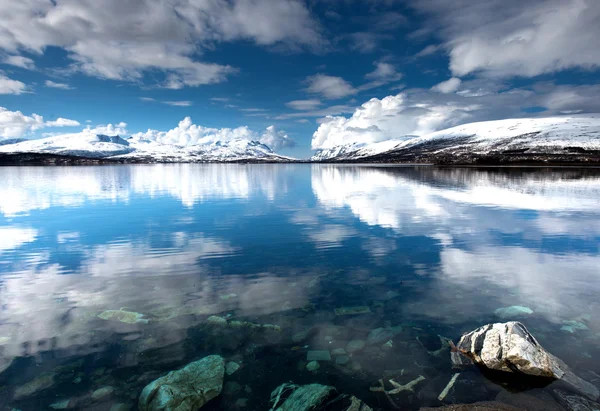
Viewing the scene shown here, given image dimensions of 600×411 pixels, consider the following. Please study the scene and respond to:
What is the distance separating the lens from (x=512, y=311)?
1219 cm

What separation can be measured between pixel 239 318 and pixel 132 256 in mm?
11334

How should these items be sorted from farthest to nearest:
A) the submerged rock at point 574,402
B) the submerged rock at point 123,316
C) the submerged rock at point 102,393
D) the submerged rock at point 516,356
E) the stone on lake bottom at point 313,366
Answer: the submerged rock at point 123,316, the stone on lake bottom at point 313,366, the submerged rock at point 516,356, the submerged rock at point 102,393, the submerged rock at point 574,402

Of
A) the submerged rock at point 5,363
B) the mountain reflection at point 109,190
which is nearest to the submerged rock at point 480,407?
the submerged rock at point 5,363

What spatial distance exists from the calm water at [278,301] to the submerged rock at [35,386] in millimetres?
32

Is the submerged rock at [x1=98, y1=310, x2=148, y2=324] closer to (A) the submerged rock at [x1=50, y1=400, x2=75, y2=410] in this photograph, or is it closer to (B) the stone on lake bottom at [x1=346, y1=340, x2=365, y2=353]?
(A) the submerged rock at [x1=50, y1=400, x2=75, y2=410]

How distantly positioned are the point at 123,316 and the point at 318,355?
752cm

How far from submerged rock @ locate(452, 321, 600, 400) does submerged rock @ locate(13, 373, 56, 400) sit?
441 inches

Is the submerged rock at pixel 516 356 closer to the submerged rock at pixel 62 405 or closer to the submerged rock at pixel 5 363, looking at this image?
the submerged rock at pixel 62 405

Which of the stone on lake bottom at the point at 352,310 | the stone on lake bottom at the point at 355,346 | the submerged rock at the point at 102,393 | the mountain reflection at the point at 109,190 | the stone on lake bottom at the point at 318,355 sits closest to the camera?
the submerged rock at the point at 102,393

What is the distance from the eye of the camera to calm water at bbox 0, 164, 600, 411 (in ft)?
28.8

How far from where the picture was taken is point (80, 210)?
→ 122 feet

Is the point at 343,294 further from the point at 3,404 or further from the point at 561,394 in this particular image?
the point at 3,404

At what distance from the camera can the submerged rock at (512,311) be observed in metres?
11.9

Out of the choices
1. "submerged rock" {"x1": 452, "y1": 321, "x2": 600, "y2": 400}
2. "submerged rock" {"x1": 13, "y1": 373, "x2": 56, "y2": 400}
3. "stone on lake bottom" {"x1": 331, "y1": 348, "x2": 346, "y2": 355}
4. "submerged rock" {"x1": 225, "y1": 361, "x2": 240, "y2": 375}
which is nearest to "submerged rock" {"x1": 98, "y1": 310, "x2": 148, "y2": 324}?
"submerged rock" {"x1": 13, "y1": 373, "x2": 56, "y2": 400}
